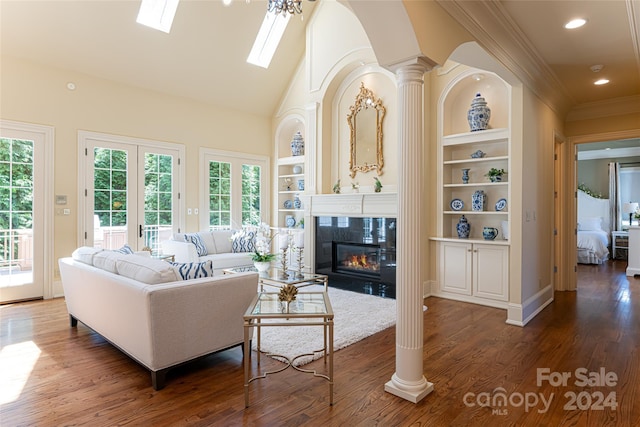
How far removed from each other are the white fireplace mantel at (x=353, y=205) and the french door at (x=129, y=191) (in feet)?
7.83

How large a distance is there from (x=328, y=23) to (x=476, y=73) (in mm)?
2750

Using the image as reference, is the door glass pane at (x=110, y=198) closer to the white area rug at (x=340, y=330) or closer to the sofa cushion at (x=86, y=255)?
the sofa cushion at (x=86, y=255)

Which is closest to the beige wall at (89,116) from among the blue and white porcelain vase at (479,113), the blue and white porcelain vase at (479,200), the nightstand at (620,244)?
the blue and white porcelain vase at (479,113)

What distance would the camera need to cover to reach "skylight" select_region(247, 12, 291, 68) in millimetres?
6727

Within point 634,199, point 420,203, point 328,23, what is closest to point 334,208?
point 328,23

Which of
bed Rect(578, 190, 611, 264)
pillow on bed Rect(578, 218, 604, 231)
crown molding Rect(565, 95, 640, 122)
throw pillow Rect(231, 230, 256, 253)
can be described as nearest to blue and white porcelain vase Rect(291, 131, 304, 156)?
throw pillow Rect(231, 230, 256, 253)

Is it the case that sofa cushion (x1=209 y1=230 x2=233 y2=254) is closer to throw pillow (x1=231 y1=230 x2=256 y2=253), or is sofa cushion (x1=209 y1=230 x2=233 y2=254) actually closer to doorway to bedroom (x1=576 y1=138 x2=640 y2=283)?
throw pillow (x1=231 y1=230 x2=256 y2=253)

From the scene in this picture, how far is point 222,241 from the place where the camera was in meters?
6.50

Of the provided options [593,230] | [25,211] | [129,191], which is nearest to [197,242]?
[129,191]

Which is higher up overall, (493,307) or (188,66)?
A: (188,66)

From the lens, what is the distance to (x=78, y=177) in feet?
17.6

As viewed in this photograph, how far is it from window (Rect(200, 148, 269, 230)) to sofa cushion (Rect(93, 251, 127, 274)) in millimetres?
3523

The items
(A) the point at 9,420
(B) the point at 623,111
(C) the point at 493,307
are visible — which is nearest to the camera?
(A) the point at 9,420

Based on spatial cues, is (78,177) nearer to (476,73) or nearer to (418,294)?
(418,294)
